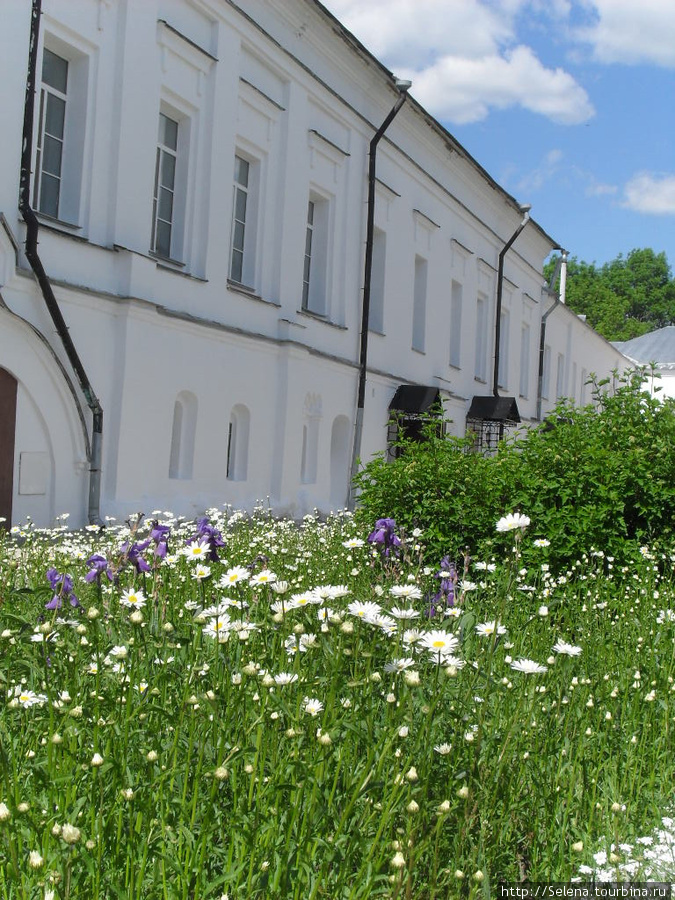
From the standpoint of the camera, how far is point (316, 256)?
59.6ft

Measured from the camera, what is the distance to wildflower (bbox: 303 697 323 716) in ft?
8.43

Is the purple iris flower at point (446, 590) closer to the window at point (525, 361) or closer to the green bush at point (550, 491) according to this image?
the green bush at point (550, 491)

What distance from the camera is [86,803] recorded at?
2455 mm

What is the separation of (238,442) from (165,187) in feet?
12.9

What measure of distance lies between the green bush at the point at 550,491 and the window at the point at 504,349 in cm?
2054

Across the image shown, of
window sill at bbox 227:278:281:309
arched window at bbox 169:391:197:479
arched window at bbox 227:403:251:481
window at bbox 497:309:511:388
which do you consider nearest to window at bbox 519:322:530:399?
window at bbox 497:309:511:388

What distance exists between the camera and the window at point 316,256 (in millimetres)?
18000

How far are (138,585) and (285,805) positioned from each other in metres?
1.66

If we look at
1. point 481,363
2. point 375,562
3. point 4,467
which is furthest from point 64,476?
point 481,363

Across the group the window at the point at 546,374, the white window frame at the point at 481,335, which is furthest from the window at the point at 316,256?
the window at the point at 546,374

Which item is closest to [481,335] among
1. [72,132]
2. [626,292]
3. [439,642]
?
[72,132]

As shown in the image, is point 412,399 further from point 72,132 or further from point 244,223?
point 72,132

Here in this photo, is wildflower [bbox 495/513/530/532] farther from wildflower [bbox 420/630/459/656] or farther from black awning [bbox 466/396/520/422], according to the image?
black awning [bbox 466/396/520/422]

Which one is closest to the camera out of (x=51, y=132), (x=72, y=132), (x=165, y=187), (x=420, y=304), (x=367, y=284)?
(x=51, y=132)
